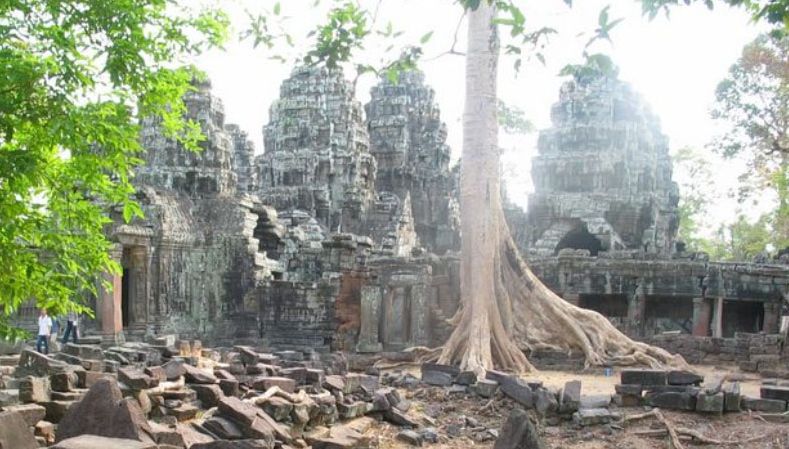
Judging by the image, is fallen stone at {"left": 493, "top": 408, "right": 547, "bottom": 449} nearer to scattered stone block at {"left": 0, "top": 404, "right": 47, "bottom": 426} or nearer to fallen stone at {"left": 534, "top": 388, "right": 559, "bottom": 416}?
fallen stone at {"left": 534, "top": 388, "right": 559, "bottom": 416}

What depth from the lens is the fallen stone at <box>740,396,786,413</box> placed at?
8.75 m

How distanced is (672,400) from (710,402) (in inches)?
A: 15.9

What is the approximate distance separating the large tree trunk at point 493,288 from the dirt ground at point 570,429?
3.03 m

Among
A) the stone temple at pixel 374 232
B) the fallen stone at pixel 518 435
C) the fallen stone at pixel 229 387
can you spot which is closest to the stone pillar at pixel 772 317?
the stone temple at pixel 374 232

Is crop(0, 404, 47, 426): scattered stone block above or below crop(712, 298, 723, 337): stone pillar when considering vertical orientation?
above

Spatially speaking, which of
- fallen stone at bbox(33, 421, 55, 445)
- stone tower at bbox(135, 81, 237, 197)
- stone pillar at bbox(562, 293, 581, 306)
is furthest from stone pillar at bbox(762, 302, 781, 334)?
fallen stone at bbox(33, 421, 55, 445)

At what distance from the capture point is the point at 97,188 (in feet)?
21.3

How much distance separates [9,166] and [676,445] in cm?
647

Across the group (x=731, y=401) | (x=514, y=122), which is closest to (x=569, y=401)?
(x=731, y=401)

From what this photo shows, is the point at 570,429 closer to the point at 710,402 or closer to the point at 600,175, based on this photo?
the point at 710,402

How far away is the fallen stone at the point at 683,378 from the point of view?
9.42 m

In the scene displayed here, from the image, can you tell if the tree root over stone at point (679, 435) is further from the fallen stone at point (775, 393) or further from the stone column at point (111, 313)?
the stone column at point (111, 313)

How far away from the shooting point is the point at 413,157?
33.7 m

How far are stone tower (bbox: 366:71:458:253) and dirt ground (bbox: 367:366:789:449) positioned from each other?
74.3 ft
